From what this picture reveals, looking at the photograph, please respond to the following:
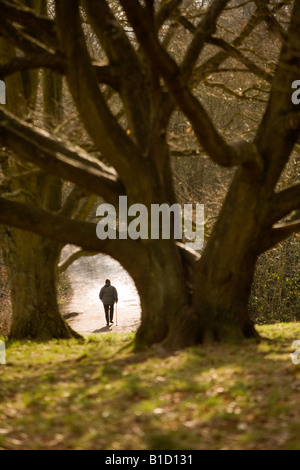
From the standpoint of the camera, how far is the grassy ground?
18.3 feet

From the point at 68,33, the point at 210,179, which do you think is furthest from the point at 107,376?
the point at 210,179

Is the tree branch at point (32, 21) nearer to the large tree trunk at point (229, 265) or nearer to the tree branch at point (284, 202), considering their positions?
the large tree trunk at point (229, 265)

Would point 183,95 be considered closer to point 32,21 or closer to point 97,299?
point 32,21

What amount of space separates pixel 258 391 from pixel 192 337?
269cm

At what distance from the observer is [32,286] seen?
41.4ft

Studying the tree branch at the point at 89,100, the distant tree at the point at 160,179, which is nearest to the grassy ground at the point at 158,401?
the distant tree at the point at 160,179

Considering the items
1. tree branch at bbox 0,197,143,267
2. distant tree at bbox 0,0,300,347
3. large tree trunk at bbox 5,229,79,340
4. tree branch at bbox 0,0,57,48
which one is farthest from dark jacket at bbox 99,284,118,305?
tree branch at bbox 0,0,57,48

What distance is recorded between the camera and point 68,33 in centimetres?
818

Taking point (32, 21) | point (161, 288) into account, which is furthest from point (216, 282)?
point (32, 21)

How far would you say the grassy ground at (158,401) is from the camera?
5574 millimetres

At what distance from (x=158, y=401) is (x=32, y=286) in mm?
6566

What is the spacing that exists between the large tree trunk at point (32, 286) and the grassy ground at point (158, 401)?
338cm

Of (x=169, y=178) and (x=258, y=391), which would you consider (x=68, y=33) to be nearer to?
(x=169, y=178)

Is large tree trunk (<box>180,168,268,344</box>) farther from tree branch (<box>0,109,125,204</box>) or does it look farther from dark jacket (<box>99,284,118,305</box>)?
dark jacket (<box>99,284,118,305</box>)
